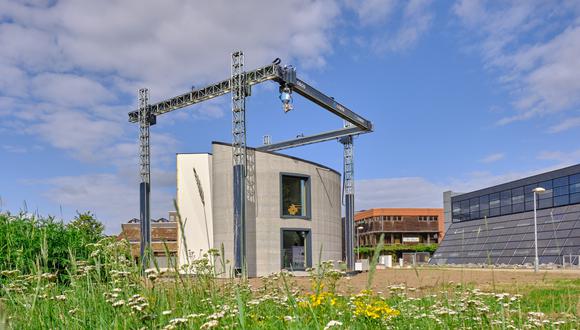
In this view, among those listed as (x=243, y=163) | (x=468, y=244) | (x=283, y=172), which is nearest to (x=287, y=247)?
(x=283, y=172)

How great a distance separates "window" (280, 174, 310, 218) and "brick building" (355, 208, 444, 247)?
148 feet

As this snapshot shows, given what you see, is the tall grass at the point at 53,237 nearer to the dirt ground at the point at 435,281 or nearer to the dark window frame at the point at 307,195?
the dirt ground at the point at 435,281

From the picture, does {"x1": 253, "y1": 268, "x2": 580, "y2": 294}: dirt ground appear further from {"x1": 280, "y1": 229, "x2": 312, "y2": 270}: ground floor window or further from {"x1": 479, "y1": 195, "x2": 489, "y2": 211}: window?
{"x1": 479, "y1": 195, "x2": 489, "y2": 211}: window

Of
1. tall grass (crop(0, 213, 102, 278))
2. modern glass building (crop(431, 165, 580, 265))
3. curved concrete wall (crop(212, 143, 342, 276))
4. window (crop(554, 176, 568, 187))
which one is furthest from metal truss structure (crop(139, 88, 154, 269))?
window (crop(554, 176, 568, 187))

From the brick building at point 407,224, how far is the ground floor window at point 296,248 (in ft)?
148

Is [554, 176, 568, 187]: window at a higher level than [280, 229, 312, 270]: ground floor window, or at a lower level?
higher

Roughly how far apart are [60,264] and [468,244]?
4851 cm

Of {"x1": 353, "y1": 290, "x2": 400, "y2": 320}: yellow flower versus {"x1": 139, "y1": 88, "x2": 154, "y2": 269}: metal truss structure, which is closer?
{"x1": 353, "y1": 290, "x2": 400, "y2": 320}: yellow flower

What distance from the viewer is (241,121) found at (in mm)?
24266

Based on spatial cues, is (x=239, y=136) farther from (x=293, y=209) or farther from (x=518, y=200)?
(x=518, y=200)

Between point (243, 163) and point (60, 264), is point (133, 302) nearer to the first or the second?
point (60, 264)

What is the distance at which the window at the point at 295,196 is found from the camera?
92.3ft

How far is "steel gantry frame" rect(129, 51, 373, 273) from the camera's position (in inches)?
958

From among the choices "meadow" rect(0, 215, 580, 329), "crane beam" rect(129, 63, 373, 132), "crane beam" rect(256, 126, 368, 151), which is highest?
"crane beam" rect(129, 63, 373, 132)
